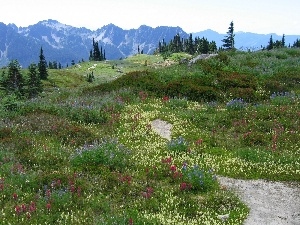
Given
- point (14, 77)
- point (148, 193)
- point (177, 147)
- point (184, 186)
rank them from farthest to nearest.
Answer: point (14, 77) → point (177, 147) → point (184, 186) → point (148, 193)

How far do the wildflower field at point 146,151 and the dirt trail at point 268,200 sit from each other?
0.48 meters

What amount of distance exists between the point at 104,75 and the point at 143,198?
146176mm

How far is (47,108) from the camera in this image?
22.2 metres

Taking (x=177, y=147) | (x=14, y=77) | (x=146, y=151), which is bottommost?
(x=146, y=151)

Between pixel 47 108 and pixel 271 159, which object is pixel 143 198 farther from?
pixel 47 108

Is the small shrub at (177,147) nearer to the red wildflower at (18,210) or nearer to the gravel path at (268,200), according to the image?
the gravel path at (268,200)

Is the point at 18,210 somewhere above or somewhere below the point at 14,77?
below

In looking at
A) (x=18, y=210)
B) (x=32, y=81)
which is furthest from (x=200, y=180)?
(x=32, y=81)

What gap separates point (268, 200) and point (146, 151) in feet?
20.1

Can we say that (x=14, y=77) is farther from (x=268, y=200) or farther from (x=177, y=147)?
(x=268, y=200)

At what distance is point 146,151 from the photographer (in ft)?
53.4

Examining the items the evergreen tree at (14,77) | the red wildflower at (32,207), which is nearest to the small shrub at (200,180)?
the red wildflower at (32,207)

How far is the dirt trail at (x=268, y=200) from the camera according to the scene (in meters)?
10.8

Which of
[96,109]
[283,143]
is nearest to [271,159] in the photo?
[283,143]
